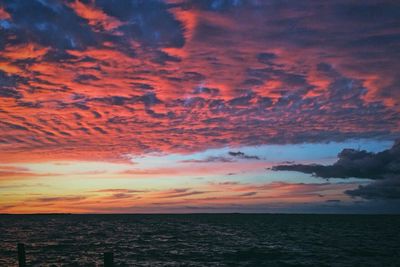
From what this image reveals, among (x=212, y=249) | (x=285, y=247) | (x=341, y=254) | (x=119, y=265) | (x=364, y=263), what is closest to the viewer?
(x=119, y=265)

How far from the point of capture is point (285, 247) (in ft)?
172

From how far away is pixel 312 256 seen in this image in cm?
4322

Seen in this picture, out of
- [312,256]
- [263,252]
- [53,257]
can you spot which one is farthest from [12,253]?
[312,256]

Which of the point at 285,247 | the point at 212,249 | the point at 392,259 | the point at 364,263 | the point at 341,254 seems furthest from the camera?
the point at 285,247

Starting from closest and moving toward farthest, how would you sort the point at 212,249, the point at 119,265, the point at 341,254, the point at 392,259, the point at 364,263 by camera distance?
the point at 119,265
the point at 364,263
the point at 392,259
the point at 341,254
the point at 212,249

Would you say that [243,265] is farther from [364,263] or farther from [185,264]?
[364,263]

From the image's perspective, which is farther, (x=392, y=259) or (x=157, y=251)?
(x=157, y=251)

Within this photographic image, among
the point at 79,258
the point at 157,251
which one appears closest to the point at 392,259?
the point at 157,251

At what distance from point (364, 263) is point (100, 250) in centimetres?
2766

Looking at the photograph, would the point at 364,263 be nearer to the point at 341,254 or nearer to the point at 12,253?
the point at 341,254

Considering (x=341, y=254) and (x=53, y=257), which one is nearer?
(x=53, y=257)

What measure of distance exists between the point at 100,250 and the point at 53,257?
301 inches

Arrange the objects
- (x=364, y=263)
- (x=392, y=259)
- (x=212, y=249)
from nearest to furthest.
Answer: (x=364, y=263), (x=392, y=259), (x=212, y=249)

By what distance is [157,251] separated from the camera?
46625 mm
